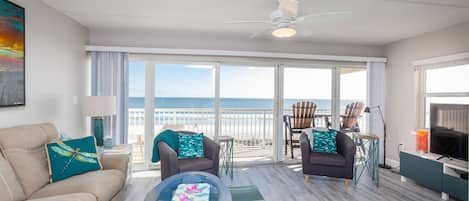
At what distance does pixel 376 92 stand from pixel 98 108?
190 inches

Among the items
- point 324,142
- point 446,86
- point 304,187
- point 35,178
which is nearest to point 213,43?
point 324,142

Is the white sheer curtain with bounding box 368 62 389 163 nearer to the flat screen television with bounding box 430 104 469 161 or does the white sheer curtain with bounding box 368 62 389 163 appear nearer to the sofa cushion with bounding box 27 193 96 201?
the flat screen television with bounding box 430 104 469 161

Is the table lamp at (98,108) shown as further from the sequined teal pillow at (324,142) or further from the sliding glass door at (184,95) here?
the sequined teal pillow at (324,142)

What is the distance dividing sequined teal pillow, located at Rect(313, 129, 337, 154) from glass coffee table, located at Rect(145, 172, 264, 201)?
4.56ft

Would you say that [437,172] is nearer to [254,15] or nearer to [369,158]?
[369,158]

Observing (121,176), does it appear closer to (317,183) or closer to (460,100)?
(317,183)

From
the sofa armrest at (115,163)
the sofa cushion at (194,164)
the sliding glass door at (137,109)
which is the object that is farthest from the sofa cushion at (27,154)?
the sliding glass door at (137,109)

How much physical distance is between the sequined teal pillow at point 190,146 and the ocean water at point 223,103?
98 cm

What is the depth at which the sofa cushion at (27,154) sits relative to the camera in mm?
1983

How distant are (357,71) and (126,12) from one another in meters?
4.31

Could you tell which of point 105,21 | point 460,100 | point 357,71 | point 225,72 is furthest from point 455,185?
point 105,21

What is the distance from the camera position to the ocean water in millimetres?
4090

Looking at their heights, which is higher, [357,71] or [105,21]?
[105,21]

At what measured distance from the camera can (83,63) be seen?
146 inches
